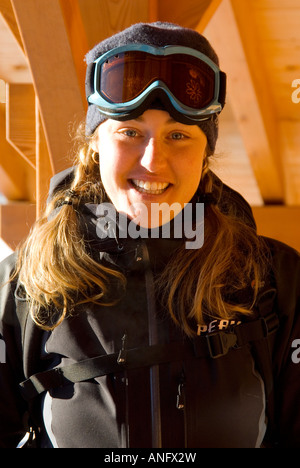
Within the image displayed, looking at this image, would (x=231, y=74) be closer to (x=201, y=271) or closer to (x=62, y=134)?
(x=62, y=134)

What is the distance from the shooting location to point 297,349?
5.40 ft

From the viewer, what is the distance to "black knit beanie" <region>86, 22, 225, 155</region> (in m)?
1.58

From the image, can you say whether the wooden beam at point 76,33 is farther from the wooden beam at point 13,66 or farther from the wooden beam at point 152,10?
the wooden beam at point 13,66

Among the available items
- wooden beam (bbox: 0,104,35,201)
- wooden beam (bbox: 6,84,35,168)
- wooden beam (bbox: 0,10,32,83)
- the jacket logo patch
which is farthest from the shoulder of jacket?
wooden beam (bbox: 0,104,35,201)

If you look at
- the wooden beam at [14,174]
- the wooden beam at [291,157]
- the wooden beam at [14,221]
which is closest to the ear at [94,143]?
the wooden beam at [14,221]

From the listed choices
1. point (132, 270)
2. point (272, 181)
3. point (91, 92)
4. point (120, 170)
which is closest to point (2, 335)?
point (132, 270)

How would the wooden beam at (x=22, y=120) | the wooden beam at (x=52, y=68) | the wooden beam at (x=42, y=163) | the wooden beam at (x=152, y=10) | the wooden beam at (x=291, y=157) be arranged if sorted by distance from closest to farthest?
the wooden beam at (x=52, y=68), the wooden beam at (x=152, y=10), the wooden beam at (x=42, y=163), the wooden beam at (x=22, y=120), the wooden beam at (x=291, y=157)

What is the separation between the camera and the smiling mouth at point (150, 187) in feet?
5.04

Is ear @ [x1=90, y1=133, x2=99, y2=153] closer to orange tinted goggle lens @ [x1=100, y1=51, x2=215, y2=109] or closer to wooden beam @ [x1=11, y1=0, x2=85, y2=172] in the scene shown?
orange tinted goggle lens @ [x1=100, y1=51, x2=215, y2=109]

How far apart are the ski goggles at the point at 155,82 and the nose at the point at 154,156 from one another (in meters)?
0.07

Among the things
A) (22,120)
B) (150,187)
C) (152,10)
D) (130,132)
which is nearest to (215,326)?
(150,187)

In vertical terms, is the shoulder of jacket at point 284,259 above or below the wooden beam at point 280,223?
below

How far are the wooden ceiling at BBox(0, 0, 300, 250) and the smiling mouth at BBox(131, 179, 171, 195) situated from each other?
0.31 meters
